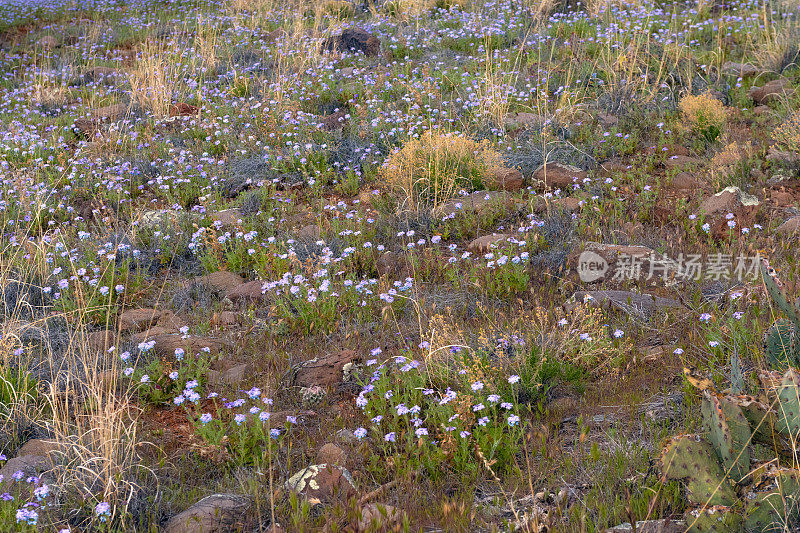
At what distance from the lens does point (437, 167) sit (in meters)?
6.41

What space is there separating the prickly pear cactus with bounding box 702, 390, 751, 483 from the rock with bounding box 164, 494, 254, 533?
79.8 inches

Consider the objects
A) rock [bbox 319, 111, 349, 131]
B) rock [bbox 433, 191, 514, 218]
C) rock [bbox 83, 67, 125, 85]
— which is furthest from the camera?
rock [bbox 83, 67, 125, 85]

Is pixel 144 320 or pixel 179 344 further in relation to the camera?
pixel 144 320

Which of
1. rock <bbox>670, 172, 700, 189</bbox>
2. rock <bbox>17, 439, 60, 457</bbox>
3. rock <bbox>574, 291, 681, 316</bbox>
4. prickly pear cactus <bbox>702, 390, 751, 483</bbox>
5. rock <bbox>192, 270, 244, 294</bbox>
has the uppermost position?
prickly pear cactus <bbox>702, 390, 751, 483</bbox>

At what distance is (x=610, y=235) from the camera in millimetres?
5855

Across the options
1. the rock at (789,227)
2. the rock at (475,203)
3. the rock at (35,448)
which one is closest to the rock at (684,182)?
the rock at (789,227)

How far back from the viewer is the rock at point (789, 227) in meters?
5.38

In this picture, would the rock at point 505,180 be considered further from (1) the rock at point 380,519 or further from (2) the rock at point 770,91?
(1) the rock at point 380,519

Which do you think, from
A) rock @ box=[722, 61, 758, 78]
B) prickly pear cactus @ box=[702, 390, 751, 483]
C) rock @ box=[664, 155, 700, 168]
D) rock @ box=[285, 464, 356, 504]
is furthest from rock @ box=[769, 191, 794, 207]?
rock @ box=[285, 464, 356, 504]

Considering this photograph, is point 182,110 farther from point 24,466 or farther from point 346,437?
point 346,437

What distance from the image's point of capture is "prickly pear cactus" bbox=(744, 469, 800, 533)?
→ 8.49 feet

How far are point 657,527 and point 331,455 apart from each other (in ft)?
5.17

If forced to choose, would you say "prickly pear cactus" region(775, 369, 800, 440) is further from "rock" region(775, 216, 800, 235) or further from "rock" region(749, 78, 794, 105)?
"rock" region(749, 78, 794, 105)

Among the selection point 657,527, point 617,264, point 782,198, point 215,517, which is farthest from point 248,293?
point 782,198
